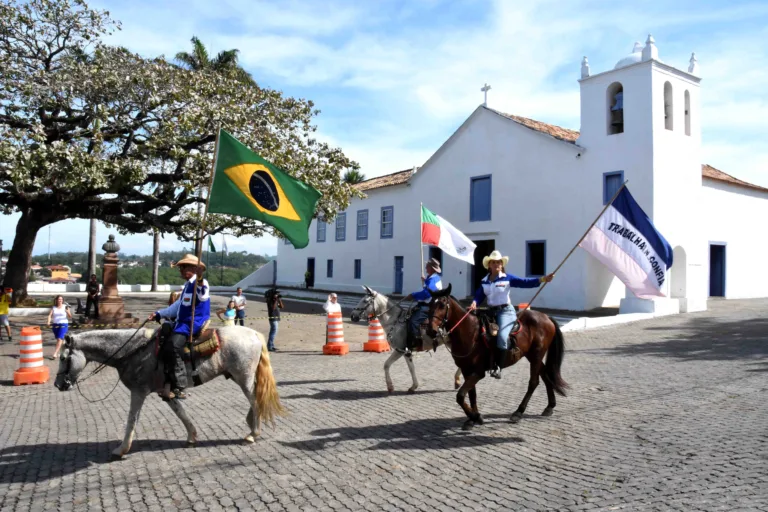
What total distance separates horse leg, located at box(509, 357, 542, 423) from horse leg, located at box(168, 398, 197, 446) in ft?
12.7

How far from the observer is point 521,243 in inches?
938

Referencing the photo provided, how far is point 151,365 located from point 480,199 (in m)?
20.9

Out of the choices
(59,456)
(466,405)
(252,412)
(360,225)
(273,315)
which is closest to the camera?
(59,456)

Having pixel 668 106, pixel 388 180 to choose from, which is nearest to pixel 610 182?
pixel 668 106

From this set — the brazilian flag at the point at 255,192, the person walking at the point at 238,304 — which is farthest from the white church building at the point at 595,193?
the brazilian flag at the point at 255,192

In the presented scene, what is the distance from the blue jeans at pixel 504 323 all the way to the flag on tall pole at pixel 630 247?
7.55ft

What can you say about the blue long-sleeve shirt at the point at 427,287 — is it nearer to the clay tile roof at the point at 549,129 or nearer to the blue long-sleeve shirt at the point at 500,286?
the blue long-sleeve shirt at the point at 500,286

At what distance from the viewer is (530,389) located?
7496mm

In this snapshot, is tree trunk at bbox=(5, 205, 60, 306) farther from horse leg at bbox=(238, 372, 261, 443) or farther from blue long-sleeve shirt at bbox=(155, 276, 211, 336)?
horse leg at bbox=(238, 372, 261, 443)

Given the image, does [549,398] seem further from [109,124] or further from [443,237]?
[109,124]

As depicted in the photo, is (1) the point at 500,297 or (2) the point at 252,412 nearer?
(2) the point at 252,412

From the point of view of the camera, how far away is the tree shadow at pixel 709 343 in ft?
40.2

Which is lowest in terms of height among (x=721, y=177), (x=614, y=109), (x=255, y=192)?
(x=255, y=192)

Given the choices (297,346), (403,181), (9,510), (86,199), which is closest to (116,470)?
(9,510)
